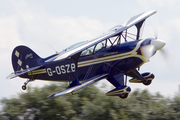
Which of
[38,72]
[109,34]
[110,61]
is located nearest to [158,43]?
[109,34]

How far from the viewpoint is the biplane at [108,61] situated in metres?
12.4

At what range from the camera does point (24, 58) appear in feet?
53.0

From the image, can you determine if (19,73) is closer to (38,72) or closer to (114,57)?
(38,72)

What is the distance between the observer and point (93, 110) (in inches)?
730

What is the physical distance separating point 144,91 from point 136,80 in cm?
820

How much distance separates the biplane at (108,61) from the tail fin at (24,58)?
317 mm

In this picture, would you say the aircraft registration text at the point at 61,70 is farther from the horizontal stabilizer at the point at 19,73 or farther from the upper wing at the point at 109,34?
the upper wing at the point at 109,34

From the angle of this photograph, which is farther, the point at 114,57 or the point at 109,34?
the point at 114,57

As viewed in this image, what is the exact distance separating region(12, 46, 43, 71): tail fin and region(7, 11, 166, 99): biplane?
317mm

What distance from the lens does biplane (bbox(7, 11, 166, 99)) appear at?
1239 centimetres

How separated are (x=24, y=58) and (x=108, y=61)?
5184mm

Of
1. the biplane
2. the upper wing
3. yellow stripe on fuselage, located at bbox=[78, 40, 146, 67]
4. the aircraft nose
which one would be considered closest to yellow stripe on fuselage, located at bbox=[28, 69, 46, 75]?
the biplane

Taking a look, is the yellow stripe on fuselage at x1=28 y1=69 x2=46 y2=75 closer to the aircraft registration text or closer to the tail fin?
the aircraft registration text

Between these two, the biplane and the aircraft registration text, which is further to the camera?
the aircraft registration text
